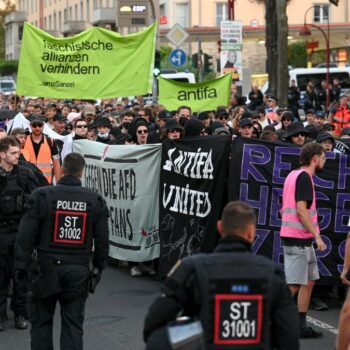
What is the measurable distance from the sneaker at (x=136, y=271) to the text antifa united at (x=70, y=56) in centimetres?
490

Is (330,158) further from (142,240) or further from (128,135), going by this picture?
(128,135)

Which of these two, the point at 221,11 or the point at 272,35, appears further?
the point at 221,11

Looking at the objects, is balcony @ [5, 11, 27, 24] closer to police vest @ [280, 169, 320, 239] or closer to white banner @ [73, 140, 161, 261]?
white banner @ [73, 140, 161, 261]

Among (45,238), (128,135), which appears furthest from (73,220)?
(128,135)

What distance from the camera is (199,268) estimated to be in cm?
468

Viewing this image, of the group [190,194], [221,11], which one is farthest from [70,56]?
[221,11]

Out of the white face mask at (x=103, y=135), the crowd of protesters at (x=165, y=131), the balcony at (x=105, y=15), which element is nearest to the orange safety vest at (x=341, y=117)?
the crowd of protesters at (x=165, y=131)

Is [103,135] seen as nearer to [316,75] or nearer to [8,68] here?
[316,75]

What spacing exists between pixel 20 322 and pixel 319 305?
2872mm

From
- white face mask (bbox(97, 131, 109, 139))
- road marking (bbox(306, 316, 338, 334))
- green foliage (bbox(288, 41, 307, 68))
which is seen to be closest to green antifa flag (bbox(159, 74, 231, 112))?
white face mask (bbox(97, 131, 109, 139))

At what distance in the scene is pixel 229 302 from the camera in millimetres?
4676

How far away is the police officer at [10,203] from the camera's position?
29.1 ft

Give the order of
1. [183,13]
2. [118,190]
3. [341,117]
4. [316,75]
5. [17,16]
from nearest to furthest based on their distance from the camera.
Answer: [118,190], [341,117], [316,75], [183,13], [17,16]

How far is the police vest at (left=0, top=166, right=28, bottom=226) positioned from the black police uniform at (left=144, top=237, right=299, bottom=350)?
14.4 ft
